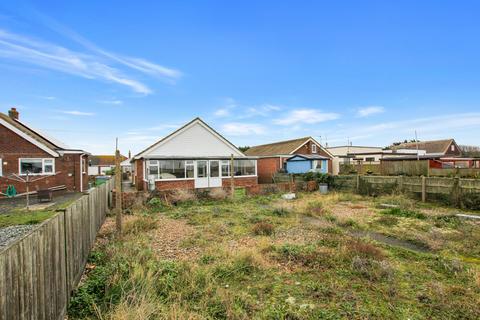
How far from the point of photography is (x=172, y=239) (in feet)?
A: 25.3

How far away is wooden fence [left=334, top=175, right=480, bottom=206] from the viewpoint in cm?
1220

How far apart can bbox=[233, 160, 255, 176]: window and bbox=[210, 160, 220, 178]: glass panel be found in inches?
63.0

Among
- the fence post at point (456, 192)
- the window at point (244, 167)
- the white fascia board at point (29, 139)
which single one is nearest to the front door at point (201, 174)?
the window at point (244, 167)

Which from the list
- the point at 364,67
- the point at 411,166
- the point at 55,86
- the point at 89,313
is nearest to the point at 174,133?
the point at 55,86

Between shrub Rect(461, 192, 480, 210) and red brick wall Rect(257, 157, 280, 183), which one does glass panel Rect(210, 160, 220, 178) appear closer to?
red brick wall Rect(257, 157, 280, 183)

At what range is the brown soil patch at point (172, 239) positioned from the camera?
6329 mm

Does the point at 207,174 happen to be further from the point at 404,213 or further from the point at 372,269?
the point at 372,269

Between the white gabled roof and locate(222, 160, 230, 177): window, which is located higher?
the white gabled roof

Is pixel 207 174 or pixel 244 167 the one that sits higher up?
pixel 244 167

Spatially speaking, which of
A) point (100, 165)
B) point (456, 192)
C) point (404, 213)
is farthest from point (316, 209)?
point (100, 165)

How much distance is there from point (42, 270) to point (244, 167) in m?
21.0

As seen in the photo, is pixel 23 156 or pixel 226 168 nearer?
pixel 23 156

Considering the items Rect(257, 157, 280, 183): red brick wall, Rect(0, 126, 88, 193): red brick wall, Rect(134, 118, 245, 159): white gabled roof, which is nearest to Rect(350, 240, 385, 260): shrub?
Rect(134, 118, 245, 159): white gabled roof

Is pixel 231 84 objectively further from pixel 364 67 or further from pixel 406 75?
pixel 406 75
